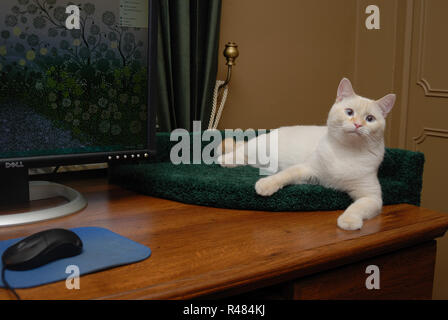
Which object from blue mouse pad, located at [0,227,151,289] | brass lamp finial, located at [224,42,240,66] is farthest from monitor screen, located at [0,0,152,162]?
brass lamp finial, located at [224,42,240,66]

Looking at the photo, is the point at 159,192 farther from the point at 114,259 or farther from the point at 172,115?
the point at 172,115

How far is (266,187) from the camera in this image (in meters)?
0.97

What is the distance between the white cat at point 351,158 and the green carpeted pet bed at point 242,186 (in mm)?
29

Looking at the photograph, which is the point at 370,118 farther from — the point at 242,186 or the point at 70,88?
the point at 70,88

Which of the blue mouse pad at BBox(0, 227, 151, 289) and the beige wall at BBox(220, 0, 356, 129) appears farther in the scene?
the beige wall at BBox(220, 0, 356, 129)

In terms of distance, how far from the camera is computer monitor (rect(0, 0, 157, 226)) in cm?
91

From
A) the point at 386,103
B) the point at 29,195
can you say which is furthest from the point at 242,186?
the point at 29,195

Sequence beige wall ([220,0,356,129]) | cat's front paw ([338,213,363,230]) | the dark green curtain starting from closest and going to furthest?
1. cat's front paw ([338,213,363,230])
2. the dark green curtain
3. beige wall ([220,0,356,129])

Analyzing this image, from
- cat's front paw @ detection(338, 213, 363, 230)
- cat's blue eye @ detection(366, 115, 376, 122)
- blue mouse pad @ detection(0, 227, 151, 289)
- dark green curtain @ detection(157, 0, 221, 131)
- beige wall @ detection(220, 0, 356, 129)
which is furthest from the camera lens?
beige wall @ detection(220, 0, 356, 129)

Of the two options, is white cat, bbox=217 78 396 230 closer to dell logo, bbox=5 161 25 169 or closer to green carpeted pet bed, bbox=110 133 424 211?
green carpeted pet bed, bbox=110 133 424 211

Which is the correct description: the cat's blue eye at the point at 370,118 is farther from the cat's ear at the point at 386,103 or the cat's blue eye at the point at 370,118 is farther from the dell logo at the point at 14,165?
the dell logo at the point at 14,165

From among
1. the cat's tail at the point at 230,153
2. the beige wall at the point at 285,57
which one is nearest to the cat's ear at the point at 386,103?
the cat's tail at the point at 230,153

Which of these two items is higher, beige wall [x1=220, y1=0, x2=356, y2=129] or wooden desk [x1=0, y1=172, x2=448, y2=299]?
beige wall [x1=220, y1=0, x2=356, y2=129]

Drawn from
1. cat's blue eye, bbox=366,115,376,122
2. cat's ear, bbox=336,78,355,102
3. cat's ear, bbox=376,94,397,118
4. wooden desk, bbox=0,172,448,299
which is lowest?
wooden desk, bbox=0,172,448,299
